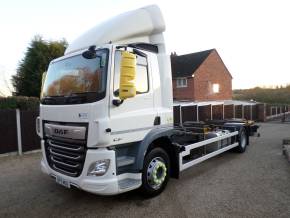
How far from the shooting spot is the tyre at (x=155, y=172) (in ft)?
14.5

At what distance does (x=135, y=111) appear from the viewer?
4262mm

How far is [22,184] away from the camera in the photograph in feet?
18.7

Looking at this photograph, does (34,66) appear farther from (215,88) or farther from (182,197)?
(215,88)

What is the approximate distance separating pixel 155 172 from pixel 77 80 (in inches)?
85.8

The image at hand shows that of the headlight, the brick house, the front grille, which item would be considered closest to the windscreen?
the front grille

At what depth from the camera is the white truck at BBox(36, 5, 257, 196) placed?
3.78 meters

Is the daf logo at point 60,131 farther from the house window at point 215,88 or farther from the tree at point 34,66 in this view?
the house window at point 215,88

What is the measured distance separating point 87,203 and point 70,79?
2.30 meters

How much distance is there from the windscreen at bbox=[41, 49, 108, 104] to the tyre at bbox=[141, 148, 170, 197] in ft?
5.16

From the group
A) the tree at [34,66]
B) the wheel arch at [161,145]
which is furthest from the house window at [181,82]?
the wheel arch at [161,145]

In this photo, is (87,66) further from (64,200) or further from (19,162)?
(19,162)

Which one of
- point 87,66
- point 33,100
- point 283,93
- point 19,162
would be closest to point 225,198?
point 87,66

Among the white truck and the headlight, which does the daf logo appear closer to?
the white truck

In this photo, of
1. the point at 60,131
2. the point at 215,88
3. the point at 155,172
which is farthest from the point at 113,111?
the point at 215,88
